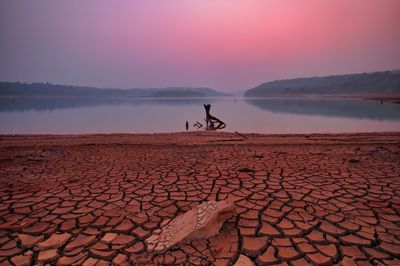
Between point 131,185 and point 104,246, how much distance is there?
1783mm

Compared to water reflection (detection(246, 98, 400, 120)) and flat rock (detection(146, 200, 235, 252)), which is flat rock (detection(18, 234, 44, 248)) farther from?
water reflection (detection(246, 98, 400, 120))

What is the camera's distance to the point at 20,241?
2.65m

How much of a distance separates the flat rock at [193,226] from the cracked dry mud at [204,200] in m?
0.08

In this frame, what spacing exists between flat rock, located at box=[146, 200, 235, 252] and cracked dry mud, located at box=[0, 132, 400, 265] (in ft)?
0.27

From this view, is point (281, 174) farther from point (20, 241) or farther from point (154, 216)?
point (20, 241)

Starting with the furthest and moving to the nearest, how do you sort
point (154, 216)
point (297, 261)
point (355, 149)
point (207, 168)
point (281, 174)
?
1. point (355, 149)
2. point (207, 168)
3. point (281, 174)
4. point (154, 216)
5. point (297, 261)

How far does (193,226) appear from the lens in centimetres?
266

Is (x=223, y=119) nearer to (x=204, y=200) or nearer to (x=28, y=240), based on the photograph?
(x=204, y=200)

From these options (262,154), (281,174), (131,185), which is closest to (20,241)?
(131,185)

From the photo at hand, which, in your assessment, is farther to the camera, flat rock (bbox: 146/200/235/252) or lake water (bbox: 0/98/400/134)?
lake water (bbox: 0/98/400/134)

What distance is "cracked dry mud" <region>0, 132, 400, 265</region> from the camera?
7.88 ft

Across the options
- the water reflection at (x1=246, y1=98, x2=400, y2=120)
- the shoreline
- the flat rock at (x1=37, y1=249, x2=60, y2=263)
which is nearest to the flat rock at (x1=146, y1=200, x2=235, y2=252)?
the flat rock at (x1=37, y1=249, x2=60, y2=263)

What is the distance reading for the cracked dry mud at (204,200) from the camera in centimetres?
240

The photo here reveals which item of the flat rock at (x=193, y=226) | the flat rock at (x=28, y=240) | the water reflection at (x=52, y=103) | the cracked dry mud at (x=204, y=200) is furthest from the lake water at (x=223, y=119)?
the flat rock at (x=28, y=240)
